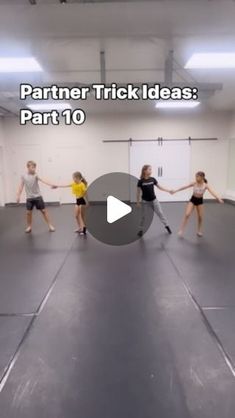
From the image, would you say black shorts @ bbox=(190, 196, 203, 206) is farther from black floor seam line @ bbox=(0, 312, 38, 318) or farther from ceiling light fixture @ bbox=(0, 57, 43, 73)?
black floor seam line @ bbox=(0, 312, 38, 318)

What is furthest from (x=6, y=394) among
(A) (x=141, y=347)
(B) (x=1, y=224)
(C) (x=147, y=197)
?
(B) (x=1, y=224)

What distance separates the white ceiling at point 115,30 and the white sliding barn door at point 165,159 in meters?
5.47

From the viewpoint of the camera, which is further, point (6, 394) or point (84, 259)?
point (84, 259)

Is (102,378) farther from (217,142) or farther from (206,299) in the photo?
(217,142)

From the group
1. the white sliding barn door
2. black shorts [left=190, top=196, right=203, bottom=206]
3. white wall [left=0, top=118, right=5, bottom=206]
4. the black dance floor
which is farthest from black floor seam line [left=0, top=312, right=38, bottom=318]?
white wall [left=0, top=118, right=5, bottom=206]

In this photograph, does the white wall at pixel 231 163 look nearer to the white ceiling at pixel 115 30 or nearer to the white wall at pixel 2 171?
the white ceiling at pixel 115 30

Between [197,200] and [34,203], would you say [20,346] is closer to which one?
[34,203]

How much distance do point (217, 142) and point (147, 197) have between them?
6.40 m

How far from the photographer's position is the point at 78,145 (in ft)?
36.6

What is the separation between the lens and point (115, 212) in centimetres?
897

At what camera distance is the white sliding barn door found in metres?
11.2

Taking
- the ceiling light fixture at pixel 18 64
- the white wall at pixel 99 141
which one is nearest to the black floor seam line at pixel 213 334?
the ceiling light fixture at pixel 18 64

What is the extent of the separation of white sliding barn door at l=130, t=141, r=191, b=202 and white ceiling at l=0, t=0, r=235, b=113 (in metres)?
5.47

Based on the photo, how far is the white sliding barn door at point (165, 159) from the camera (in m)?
11.2
